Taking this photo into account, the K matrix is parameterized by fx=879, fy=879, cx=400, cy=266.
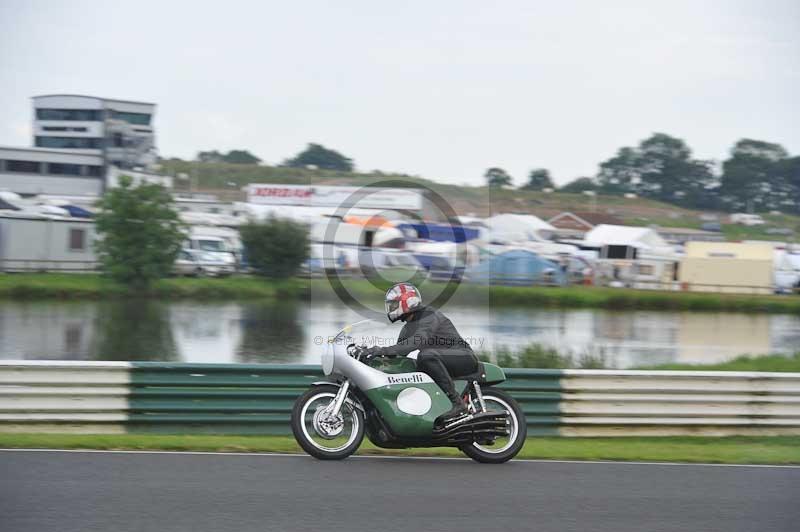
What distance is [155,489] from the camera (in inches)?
278

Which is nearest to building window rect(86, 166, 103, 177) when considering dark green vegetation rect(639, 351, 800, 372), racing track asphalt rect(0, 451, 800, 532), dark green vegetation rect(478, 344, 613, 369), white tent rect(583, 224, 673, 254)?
white tent rect(583, 224, 673, 254)

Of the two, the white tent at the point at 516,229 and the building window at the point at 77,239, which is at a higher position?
the white tent at the point at 516,229

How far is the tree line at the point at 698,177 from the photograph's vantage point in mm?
92375

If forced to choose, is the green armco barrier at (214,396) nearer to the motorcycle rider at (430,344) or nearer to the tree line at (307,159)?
the motorcycle rider at (430,344)

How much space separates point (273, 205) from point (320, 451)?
32.1m

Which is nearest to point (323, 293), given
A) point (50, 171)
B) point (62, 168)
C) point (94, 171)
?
point (62, 168)

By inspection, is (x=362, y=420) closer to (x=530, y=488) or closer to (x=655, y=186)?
(x=530, y=488)

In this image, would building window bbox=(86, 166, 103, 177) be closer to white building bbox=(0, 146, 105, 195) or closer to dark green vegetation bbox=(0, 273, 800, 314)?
white building bbox=(0, 146, 105, 195)

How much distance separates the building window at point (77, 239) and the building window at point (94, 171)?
73.8ft

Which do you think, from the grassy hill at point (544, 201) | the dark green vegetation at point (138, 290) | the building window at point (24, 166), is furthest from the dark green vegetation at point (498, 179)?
the building window at point (24, 166)

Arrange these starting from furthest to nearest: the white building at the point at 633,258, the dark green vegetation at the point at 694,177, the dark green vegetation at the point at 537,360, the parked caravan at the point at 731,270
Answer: the dark green vegetation at the point at 694,177
the white building at the point at 633,258
the parked caravan at the point at 731,270
the dark green vegetation at the point at 537,360

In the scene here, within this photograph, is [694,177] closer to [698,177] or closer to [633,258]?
[698,177]

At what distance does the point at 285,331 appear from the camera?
28047mm

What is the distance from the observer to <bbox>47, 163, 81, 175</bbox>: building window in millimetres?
58575
